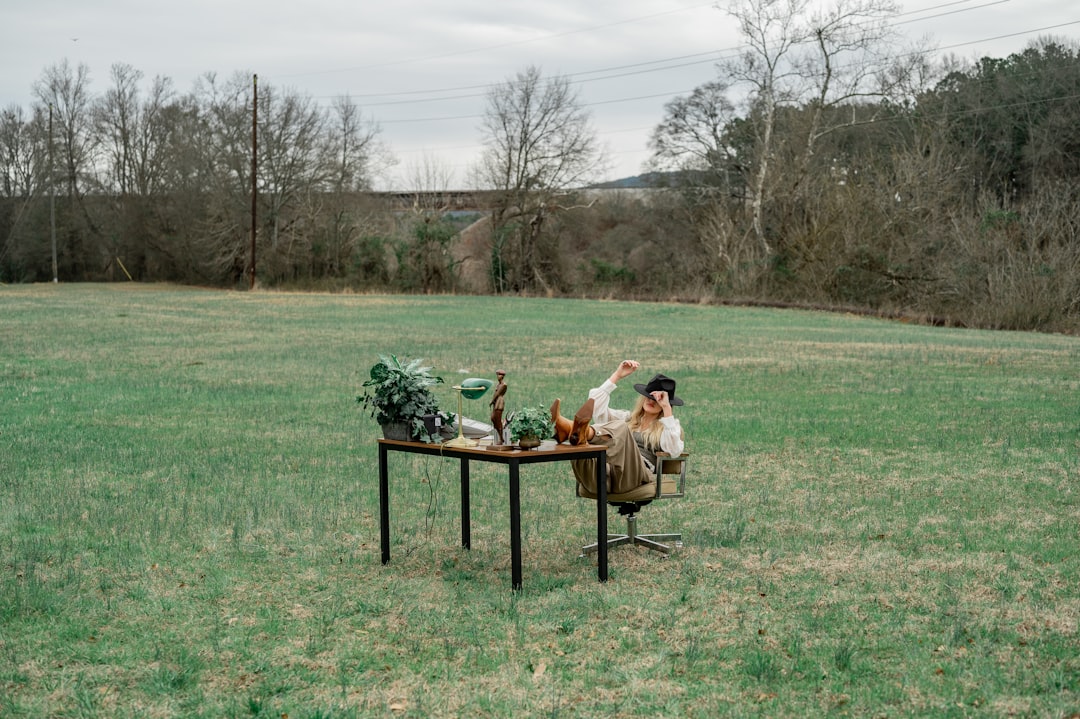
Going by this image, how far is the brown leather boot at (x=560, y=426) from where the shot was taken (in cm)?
663

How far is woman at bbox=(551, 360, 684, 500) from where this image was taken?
675 centimetres

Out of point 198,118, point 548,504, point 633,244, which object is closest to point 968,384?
point 548,504

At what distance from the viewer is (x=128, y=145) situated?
242ft

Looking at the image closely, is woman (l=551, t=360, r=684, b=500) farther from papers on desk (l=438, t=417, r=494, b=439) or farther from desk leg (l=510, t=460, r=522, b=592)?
papers on desk (l=438, t=417, r=494, b=439)

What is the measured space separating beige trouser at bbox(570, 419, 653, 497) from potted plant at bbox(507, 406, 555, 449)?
63 cm

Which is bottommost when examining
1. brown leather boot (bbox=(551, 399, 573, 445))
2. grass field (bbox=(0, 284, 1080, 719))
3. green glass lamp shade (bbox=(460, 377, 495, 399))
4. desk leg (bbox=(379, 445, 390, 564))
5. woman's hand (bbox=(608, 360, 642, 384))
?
grass field (bbox=(0, 284, 1080, 719))

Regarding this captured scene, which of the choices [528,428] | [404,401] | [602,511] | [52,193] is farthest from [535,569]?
[52,193]

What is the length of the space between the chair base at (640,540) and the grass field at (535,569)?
11 centimetres

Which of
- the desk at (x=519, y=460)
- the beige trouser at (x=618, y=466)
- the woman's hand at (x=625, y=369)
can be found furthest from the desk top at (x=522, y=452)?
the woman's hand at (x=625, y=369)

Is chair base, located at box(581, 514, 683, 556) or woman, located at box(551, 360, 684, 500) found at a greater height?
woman, located at box(551, 360, 684, 500)

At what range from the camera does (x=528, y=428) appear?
650cm

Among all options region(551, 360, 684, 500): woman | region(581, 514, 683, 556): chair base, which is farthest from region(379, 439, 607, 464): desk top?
region(581, 514, 683, 556): chair base

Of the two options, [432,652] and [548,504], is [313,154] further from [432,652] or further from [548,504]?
[432,652]

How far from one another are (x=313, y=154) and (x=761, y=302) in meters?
27.4
